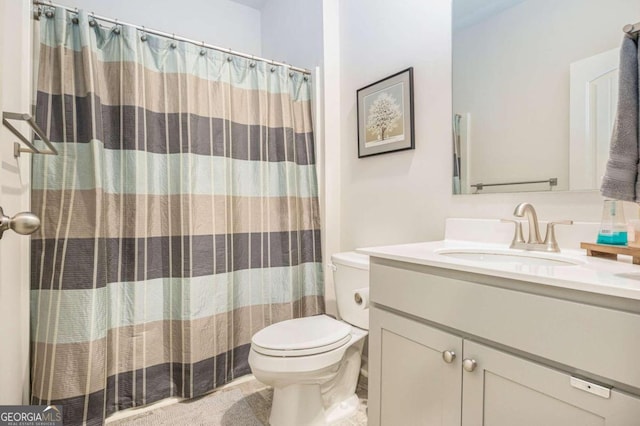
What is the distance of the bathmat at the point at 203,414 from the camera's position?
1.40 m

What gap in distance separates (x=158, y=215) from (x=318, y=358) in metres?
1.03

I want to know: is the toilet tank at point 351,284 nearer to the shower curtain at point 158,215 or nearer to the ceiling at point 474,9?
the shower curtain at point 158,215

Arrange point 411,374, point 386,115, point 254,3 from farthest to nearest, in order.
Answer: point 254,3 < point 386,115 < point 411,374

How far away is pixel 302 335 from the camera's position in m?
1.31

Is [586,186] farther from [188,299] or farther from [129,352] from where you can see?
[129,352]

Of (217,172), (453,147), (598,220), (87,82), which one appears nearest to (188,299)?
(217,172)

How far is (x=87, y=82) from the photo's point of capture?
133cm

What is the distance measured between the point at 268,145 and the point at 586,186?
1471mm

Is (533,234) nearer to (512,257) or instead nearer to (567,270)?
(512,257)

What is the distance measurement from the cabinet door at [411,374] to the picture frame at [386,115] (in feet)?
2.94

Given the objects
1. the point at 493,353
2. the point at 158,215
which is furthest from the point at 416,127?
the point at 158,215

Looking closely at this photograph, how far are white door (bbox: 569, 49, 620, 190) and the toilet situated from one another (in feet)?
2.83

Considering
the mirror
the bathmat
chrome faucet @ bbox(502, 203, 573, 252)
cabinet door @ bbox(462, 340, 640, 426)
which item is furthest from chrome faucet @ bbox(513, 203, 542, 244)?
the bathmat

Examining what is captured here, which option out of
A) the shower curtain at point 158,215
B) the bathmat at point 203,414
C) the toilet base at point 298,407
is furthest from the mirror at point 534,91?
the bathmat at point 203,414
